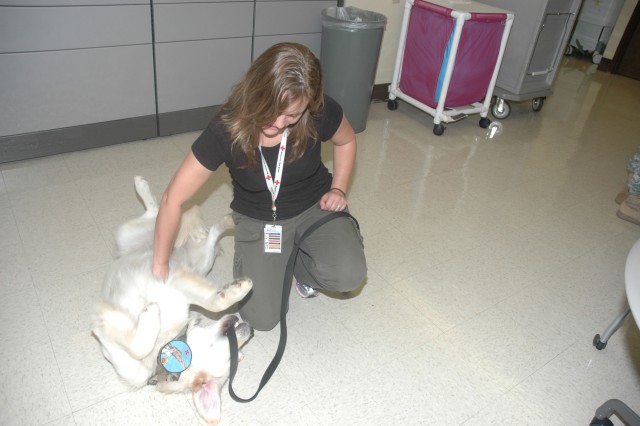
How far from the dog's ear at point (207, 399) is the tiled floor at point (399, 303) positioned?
9.0 inches

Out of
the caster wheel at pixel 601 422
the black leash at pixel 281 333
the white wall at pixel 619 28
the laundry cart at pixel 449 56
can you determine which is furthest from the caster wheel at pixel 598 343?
the white wall at pixel 619 28

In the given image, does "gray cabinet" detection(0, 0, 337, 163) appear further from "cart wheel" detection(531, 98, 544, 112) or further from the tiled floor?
"cart wheel" detection(531, 98, 544, 112)

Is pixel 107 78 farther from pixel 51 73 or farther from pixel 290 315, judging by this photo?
pixel 290 315

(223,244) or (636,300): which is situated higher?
(636,300)

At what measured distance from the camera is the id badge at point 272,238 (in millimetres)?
1714

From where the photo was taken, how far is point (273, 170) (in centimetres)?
160

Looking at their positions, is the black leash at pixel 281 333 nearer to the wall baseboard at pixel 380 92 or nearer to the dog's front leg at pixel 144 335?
the dog's front leg at pixel 144 335

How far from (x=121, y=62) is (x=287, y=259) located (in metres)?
1.81

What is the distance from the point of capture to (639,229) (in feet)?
8.87

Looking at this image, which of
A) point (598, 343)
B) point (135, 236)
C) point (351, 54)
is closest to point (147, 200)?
point (135, 236)

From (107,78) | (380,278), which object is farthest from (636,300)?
(107,78)

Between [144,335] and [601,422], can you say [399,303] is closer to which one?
[601,422]

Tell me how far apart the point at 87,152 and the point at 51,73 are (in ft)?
1.66

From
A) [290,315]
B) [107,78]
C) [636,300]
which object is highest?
[636,300]
